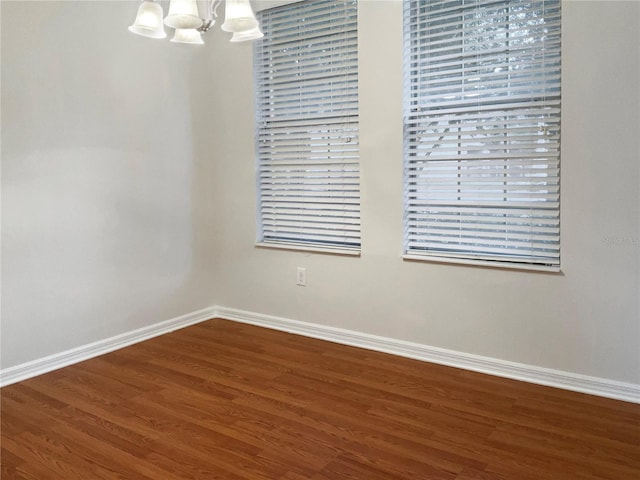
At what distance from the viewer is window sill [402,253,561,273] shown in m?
2.87

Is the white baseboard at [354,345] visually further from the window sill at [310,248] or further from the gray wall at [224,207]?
the window sill at [310,248]

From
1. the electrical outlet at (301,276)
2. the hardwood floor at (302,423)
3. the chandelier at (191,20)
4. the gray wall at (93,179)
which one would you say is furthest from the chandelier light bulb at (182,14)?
the electrical outlet at (301,276)

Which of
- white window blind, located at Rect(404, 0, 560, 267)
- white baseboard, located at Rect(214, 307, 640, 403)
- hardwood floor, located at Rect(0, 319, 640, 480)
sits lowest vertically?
hardwood floor, located at Rect(0, 319, 640, 480)

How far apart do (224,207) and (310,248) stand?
0.81 meters

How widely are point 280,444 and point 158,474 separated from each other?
0.49m

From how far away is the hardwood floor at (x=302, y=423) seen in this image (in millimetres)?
2152

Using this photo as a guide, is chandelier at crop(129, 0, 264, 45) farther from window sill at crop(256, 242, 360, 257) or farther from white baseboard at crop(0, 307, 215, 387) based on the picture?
white baseboard at crop(0, 307, 215, 387)

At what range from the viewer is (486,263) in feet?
10.0

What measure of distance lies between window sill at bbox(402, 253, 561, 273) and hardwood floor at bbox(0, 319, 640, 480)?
60 centimetres

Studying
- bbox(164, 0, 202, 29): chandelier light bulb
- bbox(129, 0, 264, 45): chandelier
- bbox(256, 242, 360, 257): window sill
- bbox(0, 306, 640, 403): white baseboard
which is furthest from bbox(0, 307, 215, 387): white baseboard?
bbox(164, 0, 202, 29): chandelier light bulb

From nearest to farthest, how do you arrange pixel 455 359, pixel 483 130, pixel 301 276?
pixel 483 130 → pixel 455 359 → pixel 301 276

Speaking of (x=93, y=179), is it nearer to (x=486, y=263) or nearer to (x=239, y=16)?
(x=239, y=16)

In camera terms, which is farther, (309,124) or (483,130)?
(309,124)

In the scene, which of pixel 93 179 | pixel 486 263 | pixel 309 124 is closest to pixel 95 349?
pixel 93 179
